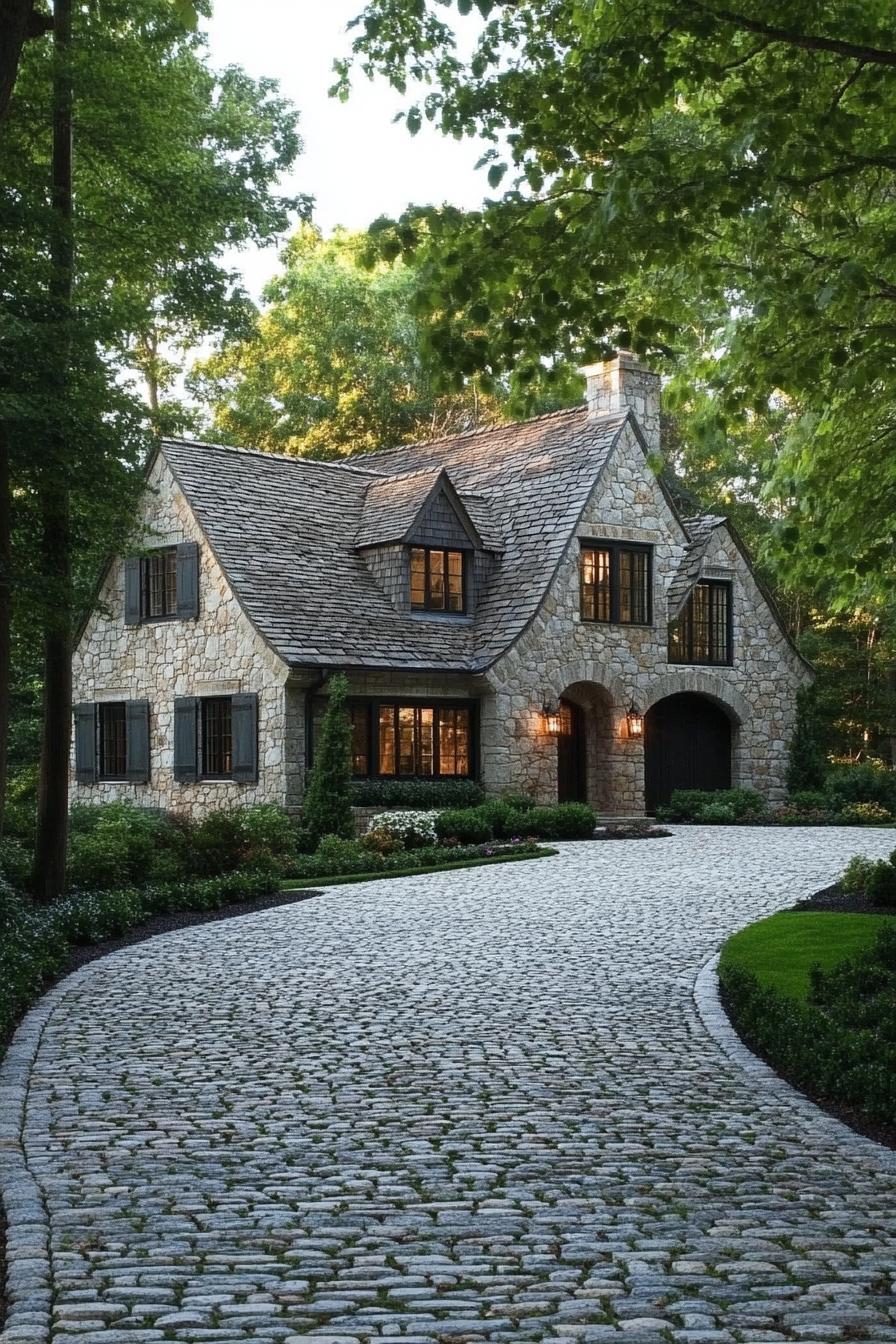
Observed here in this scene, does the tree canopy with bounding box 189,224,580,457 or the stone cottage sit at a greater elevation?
the tree canopy with bounding box 189,224,580,457

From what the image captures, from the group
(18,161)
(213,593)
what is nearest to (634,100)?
(18,161)

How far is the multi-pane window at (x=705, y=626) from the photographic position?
103ft

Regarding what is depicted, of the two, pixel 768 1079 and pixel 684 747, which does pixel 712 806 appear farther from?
pixel 768 1079

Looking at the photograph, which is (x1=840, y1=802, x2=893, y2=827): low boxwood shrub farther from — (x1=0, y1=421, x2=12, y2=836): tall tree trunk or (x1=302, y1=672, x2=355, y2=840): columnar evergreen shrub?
(x1=0, y1=421, x2=12, y2=836): tall tree trunk

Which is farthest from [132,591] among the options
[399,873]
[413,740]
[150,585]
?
[399,873]

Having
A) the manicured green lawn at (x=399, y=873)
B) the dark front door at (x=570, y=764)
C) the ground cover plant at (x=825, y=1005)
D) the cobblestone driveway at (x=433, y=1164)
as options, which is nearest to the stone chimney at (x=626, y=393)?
the dark front door at (x=570, y=764)

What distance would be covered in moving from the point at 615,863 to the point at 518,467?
12948 millimetres

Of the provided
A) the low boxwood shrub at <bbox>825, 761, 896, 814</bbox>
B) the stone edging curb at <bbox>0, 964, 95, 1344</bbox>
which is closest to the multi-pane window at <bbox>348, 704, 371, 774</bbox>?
the low boxwood shrub at <bbox>825, 761, 896, 814</bbox>

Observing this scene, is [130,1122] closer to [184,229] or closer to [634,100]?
[634,100]

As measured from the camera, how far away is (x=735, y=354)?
10.6m

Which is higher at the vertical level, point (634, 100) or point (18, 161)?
point (18, 161)

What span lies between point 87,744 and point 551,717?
370 inches

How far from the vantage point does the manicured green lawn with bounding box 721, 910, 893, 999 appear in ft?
37.2

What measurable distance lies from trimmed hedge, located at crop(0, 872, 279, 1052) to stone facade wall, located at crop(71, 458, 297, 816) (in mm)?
7003
